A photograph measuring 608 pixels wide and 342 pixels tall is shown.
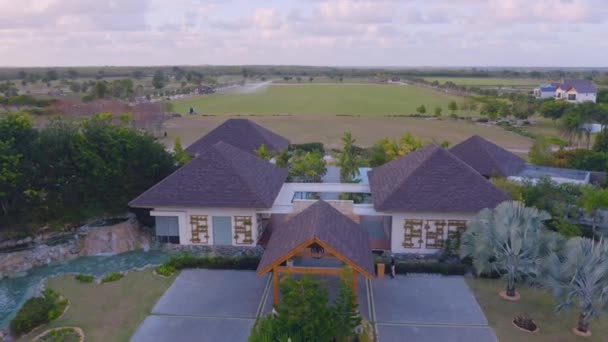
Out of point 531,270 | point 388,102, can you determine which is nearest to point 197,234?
point 531,270

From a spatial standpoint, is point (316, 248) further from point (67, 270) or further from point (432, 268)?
point (67, 270)

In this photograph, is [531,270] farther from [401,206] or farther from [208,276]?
[208,276]

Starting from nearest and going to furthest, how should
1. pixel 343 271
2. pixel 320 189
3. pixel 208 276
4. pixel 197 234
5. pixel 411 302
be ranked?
1. pixel 343 271
2. pixel 411 302
3. pixel 208 276
4. pixel 197 234
5. pixel 320 189

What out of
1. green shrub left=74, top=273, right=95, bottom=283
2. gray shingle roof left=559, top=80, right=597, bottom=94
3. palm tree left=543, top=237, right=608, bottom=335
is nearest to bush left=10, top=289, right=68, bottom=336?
green shrub left=74, top=273, right=95, bottom=283

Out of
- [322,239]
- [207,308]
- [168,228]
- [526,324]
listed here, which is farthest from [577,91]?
[207,308]

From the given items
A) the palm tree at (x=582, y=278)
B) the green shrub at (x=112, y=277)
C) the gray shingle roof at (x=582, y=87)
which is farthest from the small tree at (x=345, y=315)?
the gray shingle roof at (x=582, y=87)

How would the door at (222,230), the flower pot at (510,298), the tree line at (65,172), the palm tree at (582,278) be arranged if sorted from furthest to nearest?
the tree line at (65,172) < the door at (222,230) < the flower pot at (510,298) < the palm tree at (582,278)

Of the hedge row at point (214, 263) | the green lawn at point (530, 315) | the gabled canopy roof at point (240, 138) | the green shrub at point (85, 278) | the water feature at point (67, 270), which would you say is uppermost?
the gabled canopy roof at point (240, 138)

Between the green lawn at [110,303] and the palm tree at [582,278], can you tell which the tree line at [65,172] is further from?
the palm tree at [582,278]
